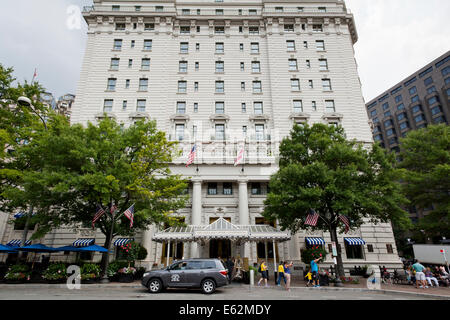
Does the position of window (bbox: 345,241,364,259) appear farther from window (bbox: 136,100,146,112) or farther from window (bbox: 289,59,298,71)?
window (bbox: 136,100,146,112)

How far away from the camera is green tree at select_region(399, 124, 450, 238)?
26734 mm

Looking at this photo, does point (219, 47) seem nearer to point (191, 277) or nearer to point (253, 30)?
point (253, 30)

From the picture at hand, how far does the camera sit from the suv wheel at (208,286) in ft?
46.4

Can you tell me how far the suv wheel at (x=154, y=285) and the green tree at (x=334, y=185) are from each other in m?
9.93

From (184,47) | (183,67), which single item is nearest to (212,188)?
(183,67)

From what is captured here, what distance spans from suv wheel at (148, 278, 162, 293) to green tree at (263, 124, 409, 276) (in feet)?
32.6

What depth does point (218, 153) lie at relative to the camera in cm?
3016

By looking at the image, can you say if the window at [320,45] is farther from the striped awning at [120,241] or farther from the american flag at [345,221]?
the striped awning at [120,241]

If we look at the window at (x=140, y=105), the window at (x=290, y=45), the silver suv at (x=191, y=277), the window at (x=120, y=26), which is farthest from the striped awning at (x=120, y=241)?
the window at (x=290, y=45)

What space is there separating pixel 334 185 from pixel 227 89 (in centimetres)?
2074

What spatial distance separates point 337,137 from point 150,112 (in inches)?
880

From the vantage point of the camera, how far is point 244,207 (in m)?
28.0
